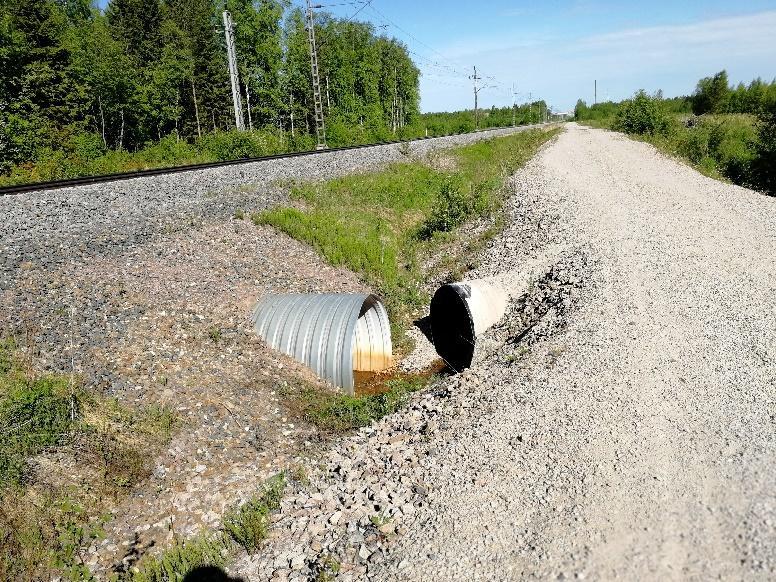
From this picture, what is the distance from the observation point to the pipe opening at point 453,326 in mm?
9539

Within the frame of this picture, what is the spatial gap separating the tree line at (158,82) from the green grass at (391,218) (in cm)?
1016

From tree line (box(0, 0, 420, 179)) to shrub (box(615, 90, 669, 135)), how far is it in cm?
2292

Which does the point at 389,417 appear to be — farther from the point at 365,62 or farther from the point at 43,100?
the point at 365,62

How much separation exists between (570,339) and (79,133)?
33031 mm

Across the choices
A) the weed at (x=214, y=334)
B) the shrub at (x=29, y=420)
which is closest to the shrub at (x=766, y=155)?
the weed at (x=214, y=334)

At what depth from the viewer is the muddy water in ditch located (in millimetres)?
8953

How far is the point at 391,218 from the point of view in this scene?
16.7 m

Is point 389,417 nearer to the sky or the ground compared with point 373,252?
nearer to the ground

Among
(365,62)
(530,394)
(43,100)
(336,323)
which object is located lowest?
(530,394)

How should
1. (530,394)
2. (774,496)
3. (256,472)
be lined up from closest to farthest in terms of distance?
(774,496) → (256,472) → (530,394)

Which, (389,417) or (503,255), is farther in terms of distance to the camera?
(503,255)

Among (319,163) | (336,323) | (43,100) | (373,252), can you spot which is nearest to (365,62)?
(43,100)

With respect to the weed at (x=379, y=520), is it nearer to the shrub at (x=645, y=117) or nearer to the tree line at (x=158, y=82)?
the tree line at (x=158, y=82)

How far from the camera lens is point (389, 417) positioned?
7391 millimetres
